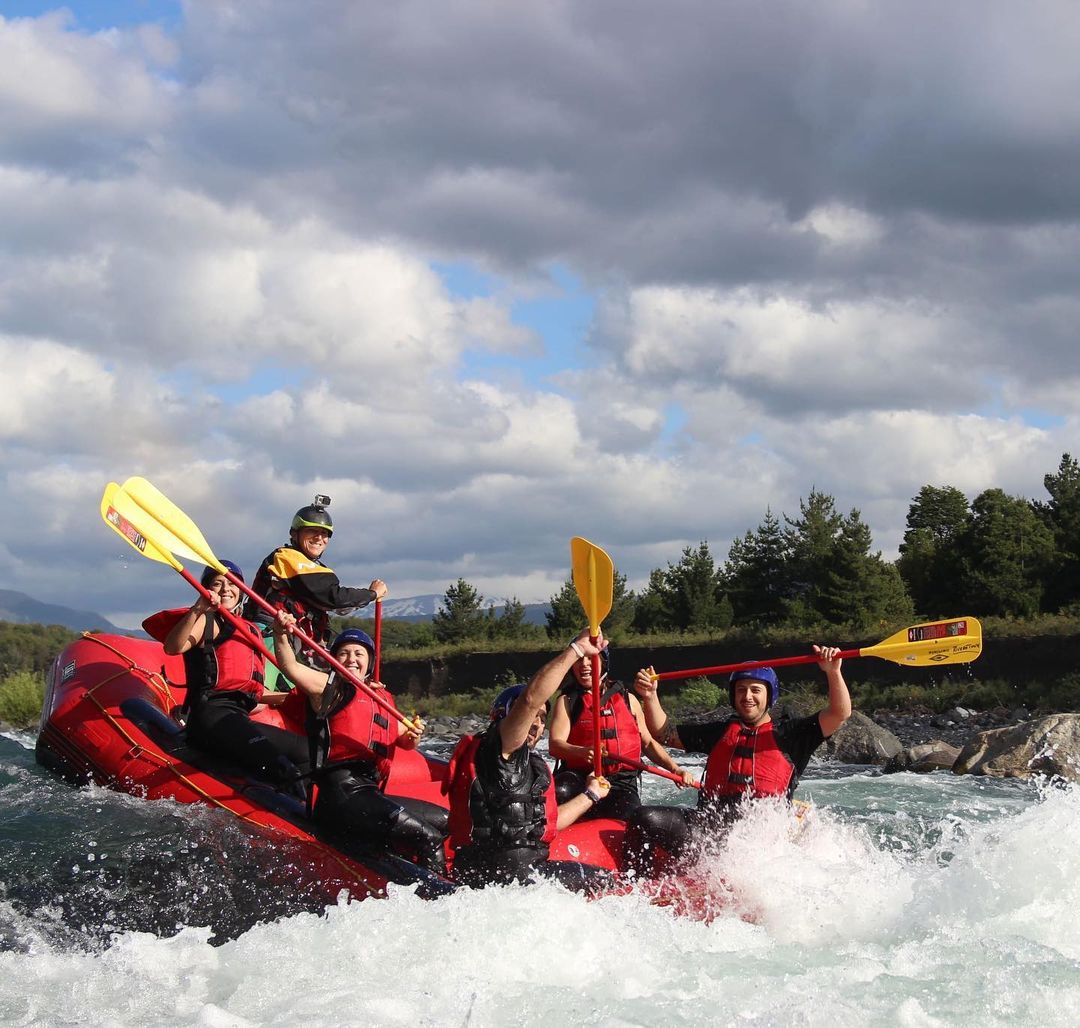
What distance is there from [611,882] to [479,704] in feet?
65.5

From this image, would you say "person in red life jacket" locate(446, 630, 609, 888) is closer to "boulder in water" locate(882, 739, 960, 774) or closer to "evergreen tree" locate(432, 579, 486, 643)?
"boulder in water" locate(882, 739, 960, 774)

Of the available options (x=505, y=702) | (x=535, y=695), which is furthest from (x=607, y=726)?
(x=535, y=695)

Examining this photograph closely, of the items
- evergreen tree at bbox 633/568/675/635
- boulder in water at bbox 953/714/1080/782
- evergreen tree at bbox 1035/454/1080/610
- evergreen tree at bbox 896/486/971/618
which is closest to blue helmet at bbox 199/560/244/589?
boulder in water at bbox 953/714/1080/782

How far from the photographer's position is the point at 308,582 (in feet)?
25.1

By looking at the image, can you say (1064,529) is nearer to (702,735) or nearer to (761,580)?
(761,580)

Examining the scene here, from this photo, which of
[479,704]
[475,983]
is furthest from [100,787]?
[479,704]

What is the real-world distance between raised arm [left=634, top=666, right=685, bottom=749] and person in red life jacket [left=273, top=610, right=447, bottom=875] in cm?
142

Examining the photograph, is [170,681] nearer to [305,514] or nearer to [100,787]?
[100,787]

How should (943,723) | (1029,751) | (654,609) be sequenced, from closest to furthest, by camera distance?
(1029,751)
(943,723)
(654,609)

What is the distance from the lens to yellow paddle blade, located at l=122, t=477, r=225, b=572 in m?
7.52

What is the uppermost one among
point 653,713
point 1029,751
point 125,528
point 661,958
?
point 125,528

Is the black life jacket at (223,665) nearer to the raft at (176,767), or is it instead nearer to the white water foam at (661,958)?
the raft at (176,767)

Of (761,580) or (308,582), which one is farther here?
(761,580)

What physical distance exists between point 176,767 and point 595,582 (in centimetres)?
277
